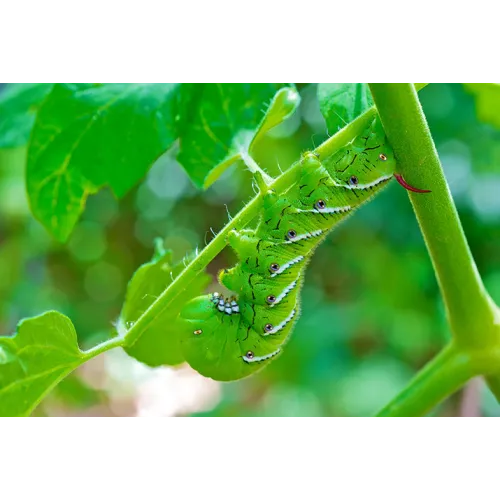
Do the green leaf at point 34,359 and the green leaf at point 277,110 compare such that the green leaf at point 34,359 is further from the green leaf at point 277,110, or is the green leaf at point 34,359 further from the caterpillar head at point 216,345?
the green leaf at point 277,110

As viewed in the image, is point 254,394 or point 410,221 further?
point 254,394

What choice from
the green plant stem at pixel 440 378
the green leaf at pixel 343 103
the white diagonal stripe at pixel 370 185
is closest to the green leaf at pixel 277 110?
the green leaf at pixel 343 103

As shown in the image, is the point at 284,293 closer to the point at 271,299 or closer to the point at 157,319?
the point at 271,299

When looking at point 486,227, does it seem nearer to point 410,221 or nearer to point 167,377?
point 410,221

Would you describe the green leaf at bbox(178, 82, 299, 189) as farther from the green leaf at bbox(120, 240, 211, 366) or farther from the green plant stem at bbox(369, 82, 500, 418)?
the green plant stem at bbox(369, 82, 500, 418)

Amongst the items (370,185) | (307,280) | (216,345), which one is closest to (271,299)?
(216,345)
